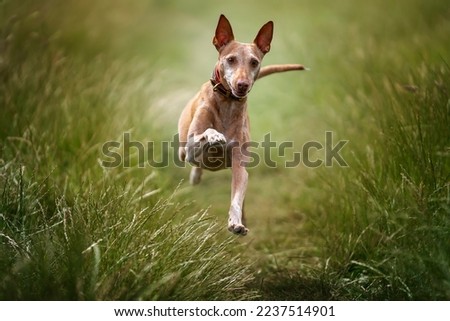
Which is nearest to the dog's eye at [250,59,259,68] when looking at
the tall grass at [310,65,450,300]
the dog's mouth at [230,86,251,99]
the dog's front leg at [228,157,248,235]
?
the dog's mouth at [230,86,251,99]

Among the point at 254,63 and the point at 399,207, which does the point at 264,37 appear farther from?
the point at 399,207

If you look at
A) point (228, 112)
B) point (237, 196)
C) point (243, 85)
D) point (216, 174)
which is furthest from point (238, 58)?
point (216, 174)

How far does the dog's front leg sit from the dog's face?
55 cm

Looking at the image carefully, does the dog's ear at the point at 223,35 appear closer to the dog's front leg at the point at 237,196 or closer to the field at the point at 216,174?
the dog's front leg at the point at 237,196

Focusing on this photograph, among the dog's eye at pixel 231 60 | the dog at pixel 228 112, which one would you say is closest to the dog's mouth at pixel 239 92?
the dog at pixel 228 112

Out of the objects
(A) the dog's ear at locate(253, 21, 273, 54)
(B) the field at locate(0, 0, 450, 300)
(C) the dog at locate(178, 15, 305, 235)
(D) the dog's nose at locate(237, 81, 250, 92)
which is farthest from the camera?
(A) the dog's ear at locate(253, 21, 273, 54)

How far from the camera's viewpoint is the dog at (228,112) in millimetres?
4977

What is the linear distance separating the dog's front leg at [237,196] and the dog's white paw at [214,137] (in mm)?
342

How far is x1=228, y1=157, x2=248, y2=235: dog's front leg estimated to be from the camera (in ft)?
15.5

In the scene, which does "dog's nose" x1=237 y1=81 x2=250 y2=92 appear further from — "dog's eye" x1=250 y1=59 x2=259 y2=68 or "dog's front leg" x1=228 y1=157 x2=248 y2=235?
"dog's front leg" x1=228 y1=157 x2=248 y2=235

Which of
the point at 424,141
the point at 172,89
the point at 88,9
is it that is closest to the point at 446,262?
the point at 424,141

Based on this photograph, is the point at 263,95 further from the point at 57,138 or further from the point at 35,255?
the point at 35,255

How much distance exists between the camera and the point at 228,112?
5.39 metres

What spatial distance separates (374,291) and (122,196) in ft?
6.46
